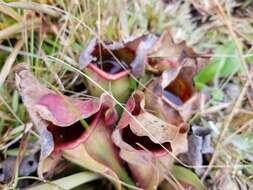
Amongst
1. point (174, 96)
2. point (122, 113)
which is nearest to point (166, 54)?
point (174, 96)

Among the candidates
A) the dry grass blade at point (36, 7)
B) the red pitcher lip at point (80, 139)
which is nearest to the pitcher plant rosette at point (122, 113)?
the red pitcher lip at point (80, 139)

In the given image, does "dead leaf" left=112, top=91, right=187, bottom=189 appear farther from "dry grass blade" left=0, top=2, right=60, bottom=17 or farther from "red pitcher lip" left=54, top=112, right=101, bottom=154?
"dry grass blade" left=0, top=2, right=60, bottom=17

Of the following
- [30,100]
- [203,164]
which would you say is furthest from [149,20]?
[30,100]

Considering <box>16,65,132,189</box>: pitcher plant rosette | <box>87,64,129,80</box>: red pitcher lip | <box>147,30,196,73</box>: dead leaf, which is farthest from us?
<box>147,30,196,73</box>: dead leaf

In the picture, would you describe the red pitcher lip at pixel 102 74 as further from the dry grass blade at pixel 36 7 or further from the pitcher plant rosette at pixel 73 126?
the dry grass blade at pixel 36 7

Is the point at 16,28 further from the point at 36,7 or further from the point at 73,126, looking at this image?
the point at 73,126

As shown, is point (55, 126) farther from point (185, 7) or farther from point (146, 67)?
point (185, 7)

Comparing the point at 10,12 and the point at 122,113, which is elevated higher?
the point at 10,12

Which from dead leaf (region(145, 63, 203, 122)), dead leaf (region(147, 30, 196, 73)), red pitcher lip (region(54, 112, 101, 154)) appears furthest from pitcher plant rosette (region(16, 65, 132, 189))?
dead leaf (region(147, 30, 196, 73))
